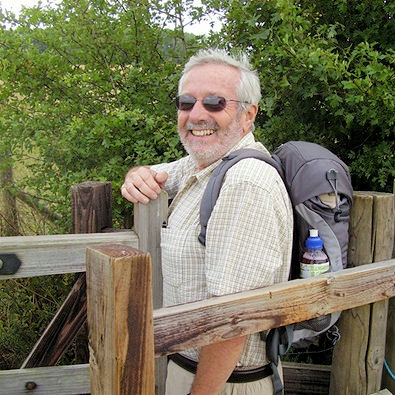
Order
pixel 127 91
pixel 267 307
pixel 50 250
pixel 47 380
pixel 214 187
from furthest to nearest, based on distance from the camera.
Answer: pixel 127 91
pixel 47 380
pixel 50 250
pixel 214 187
pixel 267 307

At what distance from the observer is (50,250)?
1915 mm

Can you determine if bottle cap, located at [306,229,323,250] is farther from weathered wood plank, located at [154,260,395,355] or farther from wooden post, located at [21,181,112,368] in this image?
wooden post, located at [21,181,112,368]

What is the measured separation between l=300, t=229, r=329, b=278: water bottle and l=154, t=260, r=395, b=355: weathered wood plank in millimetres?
32

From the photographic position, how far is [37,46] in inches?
146

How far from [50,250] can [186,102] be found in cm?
81

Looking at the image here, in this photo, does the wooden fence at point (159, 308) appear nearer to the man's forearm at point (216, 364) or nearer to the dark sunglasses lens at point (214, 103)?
the man's forearm at point (216, 364)

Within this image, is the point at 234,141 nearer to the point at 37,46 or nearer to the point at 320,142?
the point at 320,142

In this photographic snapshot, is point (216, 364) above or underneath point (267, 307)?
underneath

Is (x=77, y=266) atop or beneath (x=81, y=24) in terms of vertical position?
beneath

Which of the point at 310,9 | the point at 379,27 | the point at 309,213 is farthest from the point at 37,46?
the point at 309,213

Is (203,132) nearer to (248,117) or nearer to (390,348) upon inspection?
(248,117)

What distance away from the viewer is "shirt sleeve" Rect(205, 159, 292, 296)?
1.65 meters

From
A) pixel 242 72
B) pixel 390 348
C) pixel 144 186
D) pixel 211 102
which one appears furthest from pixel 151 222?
pixel 390 348

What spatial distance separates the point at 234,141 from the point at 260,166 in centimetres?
38
